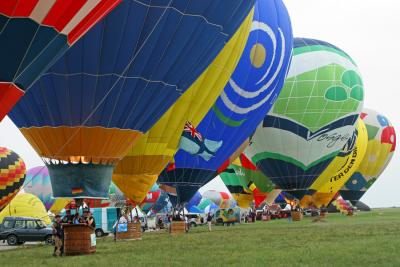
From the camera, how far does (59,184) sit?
14.6 m

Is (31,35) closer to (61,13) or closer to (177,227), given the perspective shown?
(61,13)

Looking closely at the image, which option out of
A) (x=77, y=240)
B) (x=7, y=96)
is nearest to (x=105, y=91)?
(x=77, y=240)

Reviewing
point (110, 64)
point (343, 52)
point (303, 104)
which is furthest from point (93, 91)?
point (343, 52)

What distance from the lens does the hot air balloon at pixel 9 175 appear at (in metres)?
25.2

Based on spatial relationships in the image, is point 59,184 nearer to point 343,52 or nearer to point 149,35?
point 149,35

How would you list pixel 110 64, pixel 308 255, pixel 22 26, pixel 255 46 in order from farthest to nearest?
pixel 255 46 → pixel 110 64 → pixel 308 255 → pixel 22 26

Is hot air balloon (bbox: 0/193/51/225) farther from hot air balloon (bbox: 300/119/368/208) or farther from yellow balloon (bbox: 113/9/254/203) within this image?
hot air balloon (bbox: 300/119/368/208)

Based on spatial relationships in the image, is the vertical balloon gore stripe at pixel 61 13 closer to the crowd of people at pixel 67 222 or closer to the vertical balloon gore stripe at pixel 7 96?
the vertical balloon gore stripe at pixel 7 96

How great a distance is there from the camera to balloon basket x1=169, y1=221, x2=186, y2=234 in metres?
24.0

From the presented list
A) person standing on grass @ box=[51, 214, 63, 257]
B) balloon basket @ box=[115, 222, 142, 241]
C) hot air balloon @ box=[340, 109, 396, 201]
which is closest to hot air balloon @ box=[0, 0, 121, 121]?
person standing on grass @ box=[51, 214, 63, 257]

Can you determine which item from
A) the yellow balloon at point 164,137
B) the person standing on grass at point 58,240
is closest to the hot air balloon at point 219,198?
the yellow balloon at point 164,137

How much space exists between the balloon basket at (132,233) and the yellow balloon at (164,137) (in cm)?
172

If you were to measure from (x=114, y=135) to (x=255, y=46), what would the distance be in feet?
32.8

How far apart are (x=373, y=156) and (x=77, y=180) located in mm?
33003
